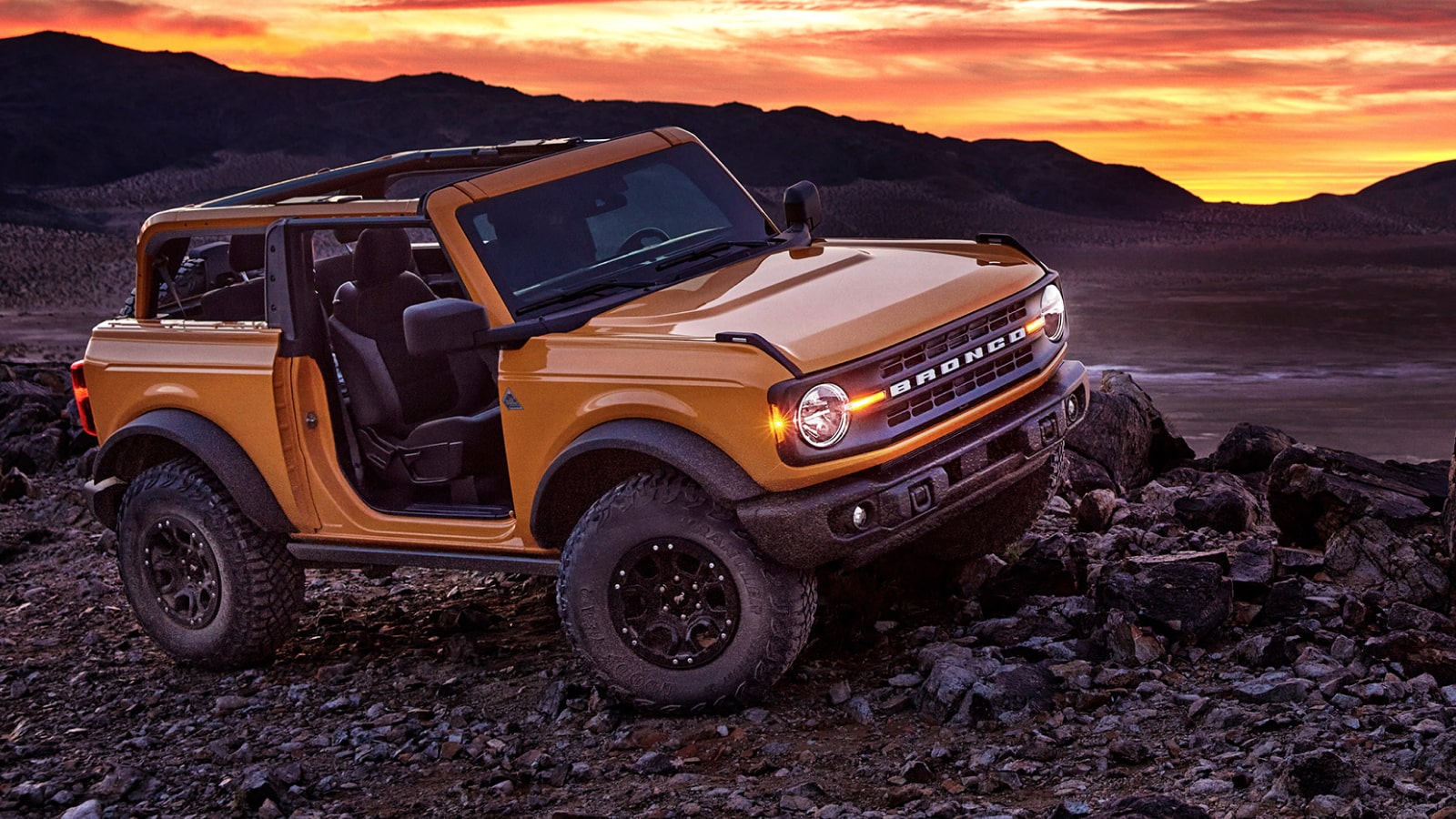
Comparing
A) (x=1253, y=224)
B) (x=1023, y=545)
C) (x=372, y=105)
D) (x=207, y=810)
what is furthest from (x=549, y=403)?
(x=372, y=105)

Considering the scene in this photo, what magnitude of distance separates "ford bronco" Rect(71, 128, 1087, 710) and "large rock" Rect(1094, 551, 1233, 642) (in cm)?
70

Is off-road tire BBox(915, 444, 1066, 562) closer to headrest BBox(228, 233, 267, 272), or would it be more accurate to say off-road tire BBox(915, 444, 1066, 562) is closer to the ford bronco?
the ford bronco

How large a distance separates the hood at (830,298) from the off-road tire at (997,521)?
3.50ft

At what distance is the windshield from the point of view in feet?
22.4

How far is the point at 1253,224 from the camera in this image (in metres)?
96.6

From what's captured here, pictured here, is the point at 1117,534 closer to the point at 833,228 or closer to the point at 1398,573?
the point at 1398,573

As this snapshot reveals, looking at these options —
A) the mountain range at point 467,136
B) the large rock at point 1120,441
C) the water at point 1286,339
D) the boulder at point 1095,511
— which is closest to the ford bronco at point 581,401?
the boulder at point 1095,511

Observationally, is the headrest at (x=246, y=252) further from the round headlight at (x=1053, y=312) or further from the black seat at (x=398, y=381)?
the round headlight at (x=1053, y=312)

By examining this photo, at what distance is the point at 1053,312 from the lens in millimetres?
7188

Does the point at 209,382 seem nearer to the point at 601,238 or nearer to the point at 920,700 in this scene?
the point at 601,238

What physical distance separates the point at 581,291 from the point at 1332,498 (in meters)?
4.07

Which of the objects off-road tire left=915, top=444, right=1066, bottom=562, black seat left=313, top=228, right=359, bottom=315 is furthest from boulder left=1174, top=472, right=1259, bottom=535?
black seat left=313, top=228, right=359, bottom=315

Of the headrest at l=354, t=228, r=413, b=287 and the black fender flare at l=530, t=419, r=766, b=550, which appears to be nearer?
the black fender flare at l=530, t=419, r=766, b=550

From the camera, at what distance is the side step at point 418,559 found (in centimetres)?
680
